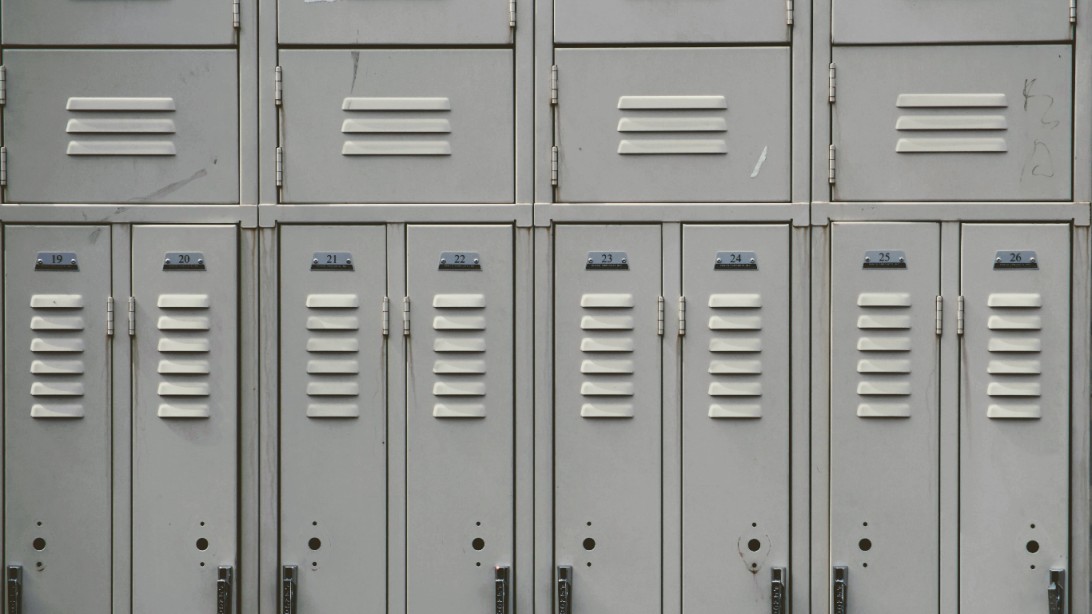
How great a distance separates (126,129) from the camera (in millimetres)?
3096

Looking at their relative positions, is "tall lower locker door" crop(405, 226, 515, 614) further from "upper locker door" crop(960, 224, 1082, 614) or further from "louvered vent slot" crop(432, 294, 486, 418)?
"upper locker door" crop(960, 224, 1082, 614)

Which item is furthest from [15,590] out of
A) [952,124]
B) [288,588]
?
[952,124]

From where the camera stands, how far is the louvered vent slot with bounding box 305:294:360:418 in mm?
3084

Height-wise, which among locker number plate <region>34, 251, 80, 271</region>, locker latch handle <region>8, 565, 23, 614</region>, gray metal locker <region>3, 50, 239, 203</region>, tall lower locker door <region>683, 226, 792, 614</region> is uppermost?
gray metal locker <region>3, 50, 239, 203</region>

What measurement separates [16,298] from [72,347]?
26 cm

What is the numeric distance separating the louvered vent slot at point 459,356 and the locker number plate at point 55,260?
126 cm

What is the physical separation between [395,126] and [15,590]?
2.07 m

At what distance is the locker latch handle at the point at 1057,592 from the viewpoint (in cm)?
301

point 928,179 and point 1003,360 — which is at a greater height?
point 928,179

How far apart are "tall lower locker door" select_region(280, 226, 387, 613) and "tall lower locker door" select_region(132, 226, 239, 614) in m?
0.20

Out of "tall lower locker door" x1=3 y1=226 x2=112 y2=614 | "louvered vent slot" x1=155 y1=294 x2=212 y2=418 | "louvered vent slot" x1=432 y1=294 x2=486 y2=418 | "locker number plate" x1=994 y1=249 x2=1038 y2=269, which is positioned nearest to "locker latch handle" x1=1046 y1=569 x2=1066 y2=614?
"locker number plate" x1=994 y1=249 x2=1038 y2=269

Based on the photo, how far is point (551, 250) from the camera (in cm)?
310

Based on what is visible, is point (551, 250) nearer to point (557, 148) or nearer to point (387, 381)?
point (557, 148)

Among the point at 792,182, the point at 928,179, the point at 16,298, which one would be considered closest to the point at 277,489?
the point at 16,298
